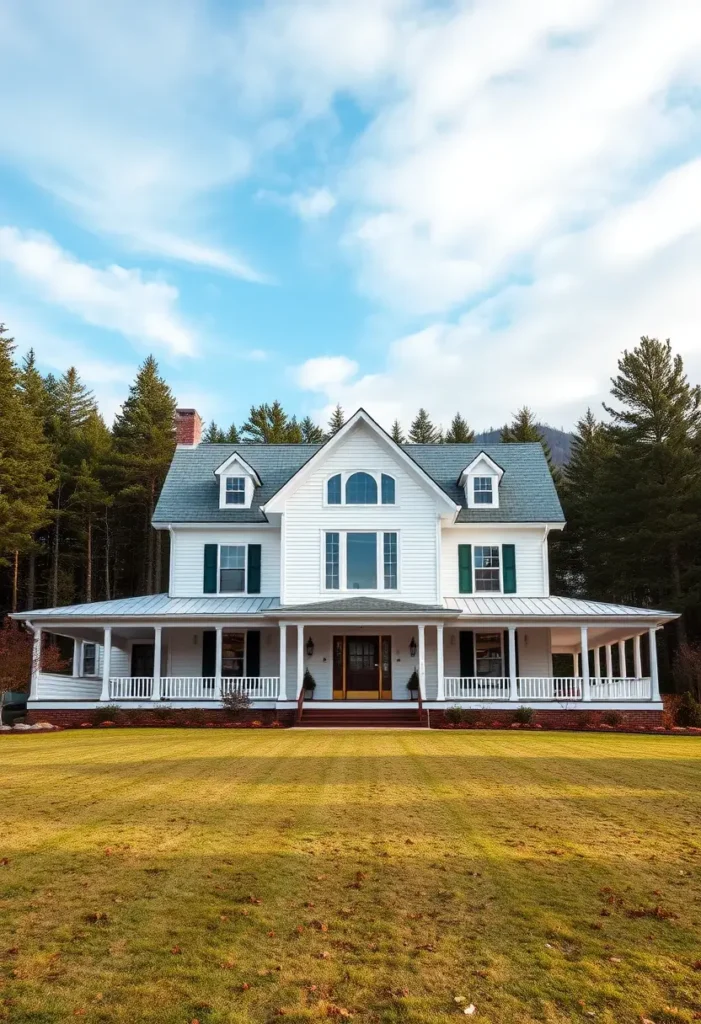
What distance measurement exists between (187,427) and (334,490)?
10.6 m

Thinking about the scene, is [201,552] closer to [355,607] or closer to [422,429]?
[355,607]

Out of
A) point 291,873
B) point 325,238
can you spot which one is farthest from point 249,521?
point 291,873

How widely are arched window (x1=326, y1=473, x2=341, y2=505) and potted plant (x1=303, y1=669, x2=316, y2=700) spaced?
5.82 meters

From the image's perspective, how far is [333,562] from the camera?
2631 cm

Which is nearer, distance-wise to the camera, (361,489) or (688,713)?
(688,713)

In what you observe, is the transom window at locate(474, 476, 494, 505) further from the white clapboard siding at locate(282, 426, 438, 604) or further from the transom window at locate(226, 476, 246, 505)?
the transom window at locate(226, 476, 246, 505)

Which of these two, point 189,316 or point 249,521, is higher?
point 189,316

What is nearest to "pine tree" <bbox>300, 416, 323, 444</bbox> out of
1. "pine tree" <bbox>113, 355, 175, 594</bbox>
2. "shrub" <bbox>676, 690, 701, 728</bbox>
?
"pine tree" <bbox>113, 355, 175, 594</bbox>

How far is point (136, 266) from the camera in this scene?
20.1 meters

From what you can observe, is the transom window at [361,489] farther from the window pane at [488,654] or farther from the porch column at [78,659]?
the porch column at [78,659]

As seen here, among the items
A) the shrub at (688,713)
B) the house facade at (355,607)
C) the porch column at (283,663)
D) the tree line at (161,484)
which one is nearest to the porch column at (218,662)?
the house facade at (355,607)

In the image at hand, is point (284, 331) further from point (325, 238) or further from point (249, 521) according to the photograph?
point (249, 521)

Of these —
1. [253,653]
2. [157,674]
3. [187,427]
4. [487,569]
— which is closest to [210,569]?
[253,653]

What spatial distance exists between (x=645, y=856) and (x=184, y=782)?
6091 mm
